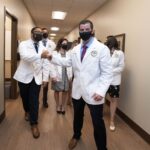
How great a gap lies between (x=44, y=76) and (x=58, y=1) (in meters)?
3.23

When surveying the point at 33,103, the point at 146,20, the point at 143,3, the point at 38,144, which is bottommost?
the point at 38,144

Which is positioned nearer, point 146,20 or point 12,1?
point 146,20

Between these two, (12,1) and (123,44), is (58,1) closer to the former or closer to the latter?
(12,1)

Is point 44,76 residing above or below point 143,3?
below

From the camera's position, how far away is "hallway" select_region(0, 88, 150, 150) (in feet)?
9.64

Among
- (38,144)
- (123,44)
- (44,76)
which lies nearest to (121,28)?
(123,44)

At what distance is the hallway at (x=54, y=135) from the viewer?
2.94 m

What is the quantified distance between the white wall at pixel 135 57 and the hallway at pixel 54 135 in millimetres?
280

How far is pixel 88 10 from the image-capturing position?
6988mm

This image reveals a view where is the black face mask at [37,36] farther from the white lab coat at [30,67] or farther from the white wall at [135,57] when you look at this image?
the white wall at [135,57]

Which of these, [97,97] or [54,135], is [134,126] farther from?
[97,97]

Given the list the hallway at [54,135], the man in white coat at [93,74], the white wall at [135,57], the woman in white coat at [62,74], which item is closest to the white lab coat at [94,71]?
the man in white coat at [93,74]

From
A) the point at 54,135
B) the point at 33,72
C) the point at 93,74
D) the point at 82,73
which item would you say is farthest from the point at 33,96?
the point at 93,74

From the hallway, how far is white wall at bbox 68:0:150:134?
0.28 meters
